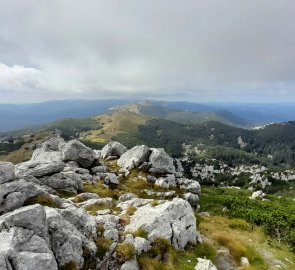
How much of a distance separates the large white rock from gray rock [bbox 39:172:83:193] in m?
19.4

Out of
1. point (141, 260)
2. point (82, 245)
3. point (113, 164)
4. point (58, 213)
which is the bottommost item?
point (113, 164)

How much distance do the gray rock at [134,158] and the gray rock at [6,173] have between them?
4128 centimetres

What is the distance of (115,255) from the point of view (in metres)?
25.6

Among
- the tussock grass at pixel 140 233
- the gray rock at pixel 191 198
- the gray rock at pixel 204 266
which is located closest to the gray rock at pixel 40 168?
the gray rock at pixel 191 198

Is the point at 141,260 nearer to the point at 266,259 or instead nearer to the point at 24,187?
the point at 24,187

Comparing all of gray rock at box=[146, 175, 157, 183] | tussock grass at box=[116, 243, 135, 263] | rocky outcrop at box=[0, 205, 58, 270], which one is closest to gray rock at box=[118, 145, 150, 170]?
gray rock at box=[146, 175, 157, 183]

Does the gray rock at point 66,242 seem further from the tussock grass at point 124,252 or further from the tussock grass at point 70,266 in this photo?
the tussock grass at point 124,252

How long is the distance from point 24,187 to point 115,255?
477 inches

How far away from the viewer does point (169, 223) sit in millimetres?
31594

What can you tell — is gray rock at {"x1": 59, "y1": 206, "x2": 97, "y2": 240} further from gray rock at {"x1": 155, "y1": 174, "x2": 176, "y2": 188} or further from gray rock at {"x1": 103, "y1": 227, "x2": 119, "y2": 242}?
gray rock at {"x1": 155, "y1": 174, "x2": 176, "y2": 188}

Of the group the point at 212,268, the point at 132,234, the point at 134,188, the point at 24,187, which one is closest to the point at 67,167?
the point at 134,188

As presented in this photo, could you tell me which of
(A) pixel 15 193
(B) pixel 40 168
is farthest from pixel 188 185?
(A) pixel 15 193

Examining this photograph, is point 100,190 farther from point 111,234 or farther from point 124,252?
point 124,252

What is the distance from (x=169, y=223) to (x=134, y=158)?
143 ft
